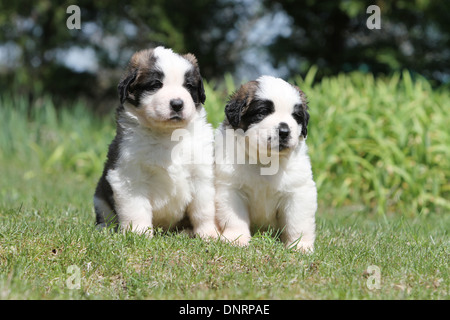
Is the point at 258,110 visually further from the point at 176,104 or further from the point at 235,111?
the point at 176,104

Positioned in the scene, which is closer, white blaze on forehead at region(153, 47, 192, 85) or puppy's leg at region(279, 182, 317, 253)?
white blaze on forehead at region(153, 47, 192, 85)

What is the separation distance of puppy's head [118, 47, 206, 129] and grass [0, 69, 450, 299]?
3.33 ft

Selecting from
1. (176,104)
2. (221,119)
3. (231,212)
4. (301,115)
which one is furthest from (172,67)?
(221,119)

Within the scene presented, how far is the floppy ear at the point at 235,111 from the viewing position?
4754 mm

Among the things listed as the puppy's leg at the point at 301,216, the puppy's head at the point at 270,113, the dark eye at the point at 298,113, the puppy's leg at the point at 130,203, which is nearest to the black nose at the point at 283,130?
the puppy's head at the point at 270,113

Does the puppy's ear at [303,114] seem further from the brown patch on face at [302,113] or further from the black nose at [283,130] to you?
the black nose at [283,130]

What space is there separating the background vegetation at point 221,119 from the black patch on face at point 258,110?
103cm

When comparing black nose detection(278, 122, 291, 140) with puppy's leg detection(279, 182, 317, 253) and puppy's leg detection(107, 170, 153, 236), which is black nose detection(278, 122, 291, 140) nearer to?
puppy's leg detection(279, 182, 317, 253)

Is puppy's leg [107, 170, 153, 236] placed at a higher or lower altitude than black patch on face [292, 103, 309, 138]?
lower

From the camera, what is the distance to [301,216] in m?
4.85

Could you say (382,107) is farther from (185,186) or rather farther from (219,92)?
(185,186)

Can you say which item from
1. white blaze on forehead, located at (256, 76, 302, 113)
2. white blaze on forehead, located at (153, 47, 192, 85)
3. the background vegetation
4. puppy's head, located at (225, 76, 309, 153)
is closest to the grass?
the background vegetation

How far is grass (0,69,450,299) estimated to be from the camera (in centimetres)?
394

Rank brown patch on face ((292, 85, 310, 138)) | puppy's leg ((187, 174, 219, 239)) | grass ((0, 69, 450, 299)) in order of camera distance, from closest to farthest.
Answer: grass ((0, 69, 450, 299)), brown patch on face ((292, 85, 310, 138)), puppy's leg ((187, 174, 219, 239))
